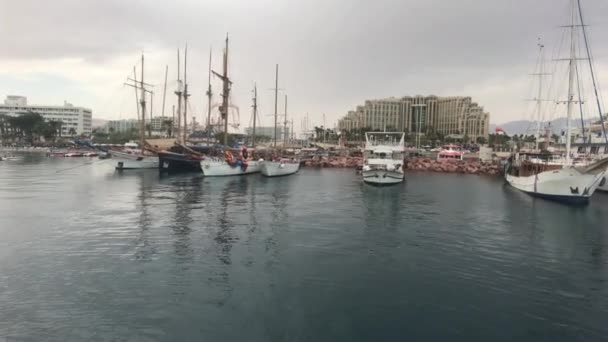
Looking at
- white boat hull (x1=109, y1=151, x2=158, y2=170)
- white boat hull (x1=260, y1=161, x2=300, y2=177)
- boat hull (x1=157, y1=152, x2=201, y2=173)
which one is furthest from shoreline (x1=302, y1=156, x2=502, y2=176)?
white boat hull (x1=109, y1=151, x2=158, y2=170)

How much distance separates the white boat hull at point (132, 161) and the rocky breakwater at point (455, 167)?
2276 inches

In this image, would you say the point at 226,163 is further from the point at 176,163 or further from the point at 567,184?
the point at 567,184

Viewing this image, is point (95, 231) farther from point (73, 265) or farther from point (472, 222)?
point (472, 222)

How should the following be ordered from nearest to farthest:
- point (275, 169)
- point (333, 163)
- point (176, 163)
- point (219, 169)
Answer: point (219, 169) < point (275, 169) < point (176, 163) < point (333, 163)

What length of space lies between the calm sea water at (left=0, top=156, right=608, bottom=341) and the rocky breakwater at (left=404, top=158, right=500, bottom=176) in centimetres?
5544

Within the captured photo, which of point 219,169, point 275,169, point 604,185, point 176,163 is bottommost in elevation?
point 604,185

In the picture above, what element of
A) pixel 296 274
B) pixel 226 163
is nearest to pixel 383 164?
pixel 226 163

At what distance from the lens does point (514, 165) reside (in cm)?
6228

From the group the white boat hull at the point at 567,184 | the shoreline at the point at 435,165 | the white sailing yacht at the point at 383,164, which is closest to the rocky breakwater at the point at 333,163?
the shoreline at the point at 435,165

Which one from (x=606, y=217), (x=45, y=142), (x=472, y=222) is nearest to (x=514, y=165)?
(x=606, y=217)

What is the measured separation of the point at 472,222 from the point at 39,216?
32.6m

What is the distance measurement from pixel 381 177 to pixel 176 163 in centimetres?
3942

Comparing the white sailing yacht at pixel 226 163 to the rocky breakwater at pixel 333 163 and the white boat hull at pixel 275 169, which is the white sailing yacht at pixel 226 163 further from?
the rocky breakwater at pixel 333 163

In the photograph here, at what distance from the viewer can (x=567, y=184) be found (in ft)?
135
